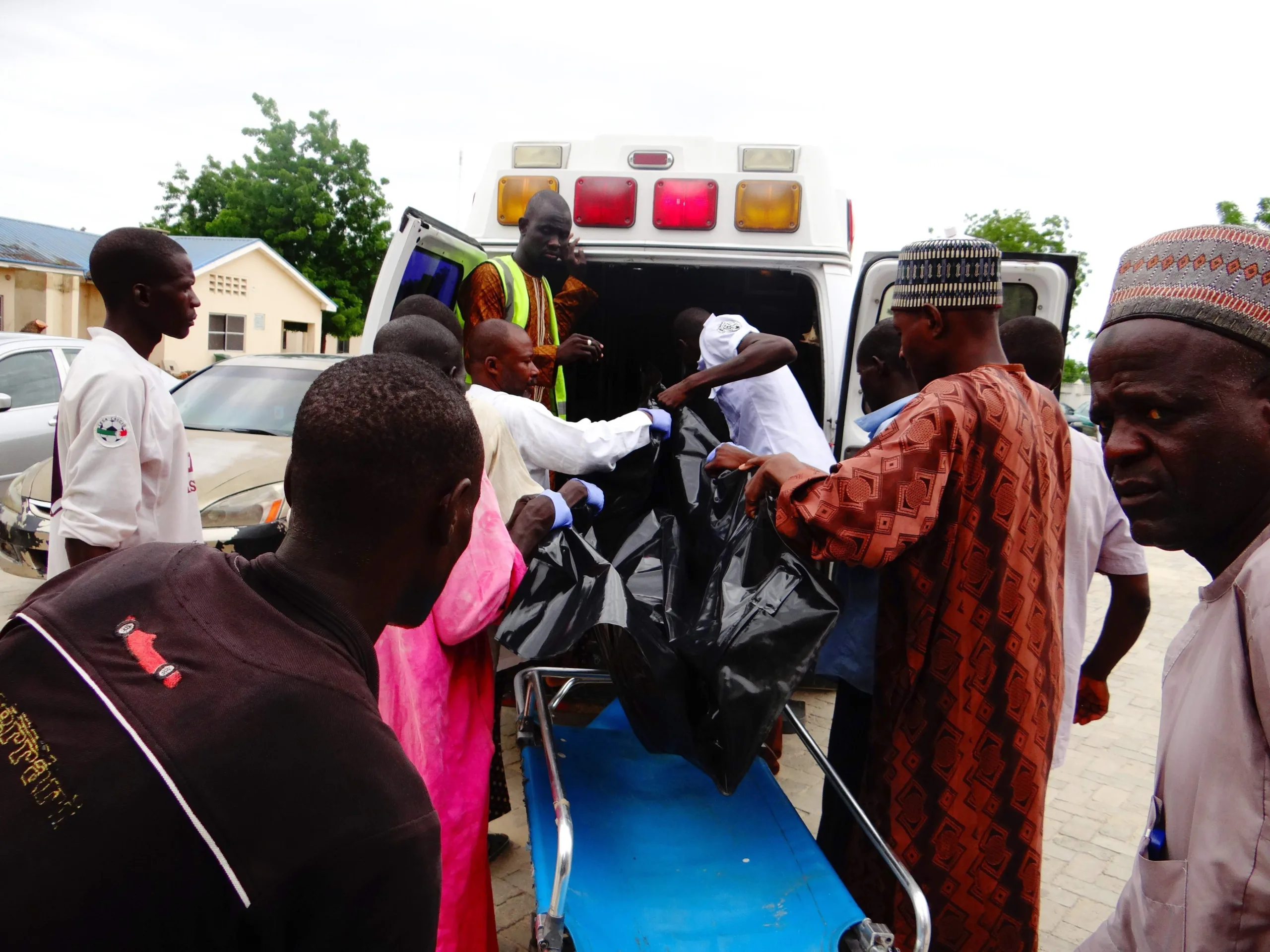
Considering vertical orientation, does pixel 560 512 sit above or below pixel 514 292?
below

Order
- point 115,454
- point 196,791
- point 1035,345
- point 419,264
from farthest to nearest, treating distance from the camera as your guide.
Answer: point 419,264 < point 1035,345 < point 115,454 < point 196,791

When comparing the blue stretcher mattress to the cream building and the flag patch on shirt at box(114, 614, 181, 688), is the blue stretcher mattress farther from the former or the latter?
the cream building

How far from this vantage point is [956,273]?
1917mm

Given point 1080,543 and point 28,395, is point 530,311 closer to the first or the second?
point 1080,543

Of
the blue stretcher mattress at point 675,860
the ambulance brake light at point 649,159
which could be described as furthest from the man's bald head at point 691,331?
the blue stretcher mattress at point 675,860

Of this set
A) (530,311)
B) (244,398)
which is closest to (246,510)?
(244,398)

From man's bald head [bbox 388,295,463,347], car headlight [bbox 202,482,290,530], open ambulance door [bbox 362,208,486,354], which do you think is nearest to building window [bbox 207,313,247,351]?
car headlight [bbox 202,482,290,530]

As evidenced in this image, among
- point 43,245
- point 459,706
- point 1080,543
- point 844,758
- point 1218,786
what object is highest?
point 43,245

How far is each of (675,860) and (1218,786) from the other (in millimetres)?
1389

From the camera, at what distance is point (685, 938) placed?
5.81 feet

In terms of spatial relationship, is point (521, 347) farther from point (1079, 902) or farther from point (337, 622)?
point (1079, 902)

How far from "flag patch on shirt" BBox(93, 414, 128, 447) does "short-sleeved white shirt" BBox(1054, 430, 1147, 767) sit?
255 centimetres

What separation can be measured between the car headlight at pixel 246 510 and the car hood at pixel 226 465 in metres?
0.05

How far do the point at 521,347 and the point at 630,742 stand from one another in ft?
4.12
